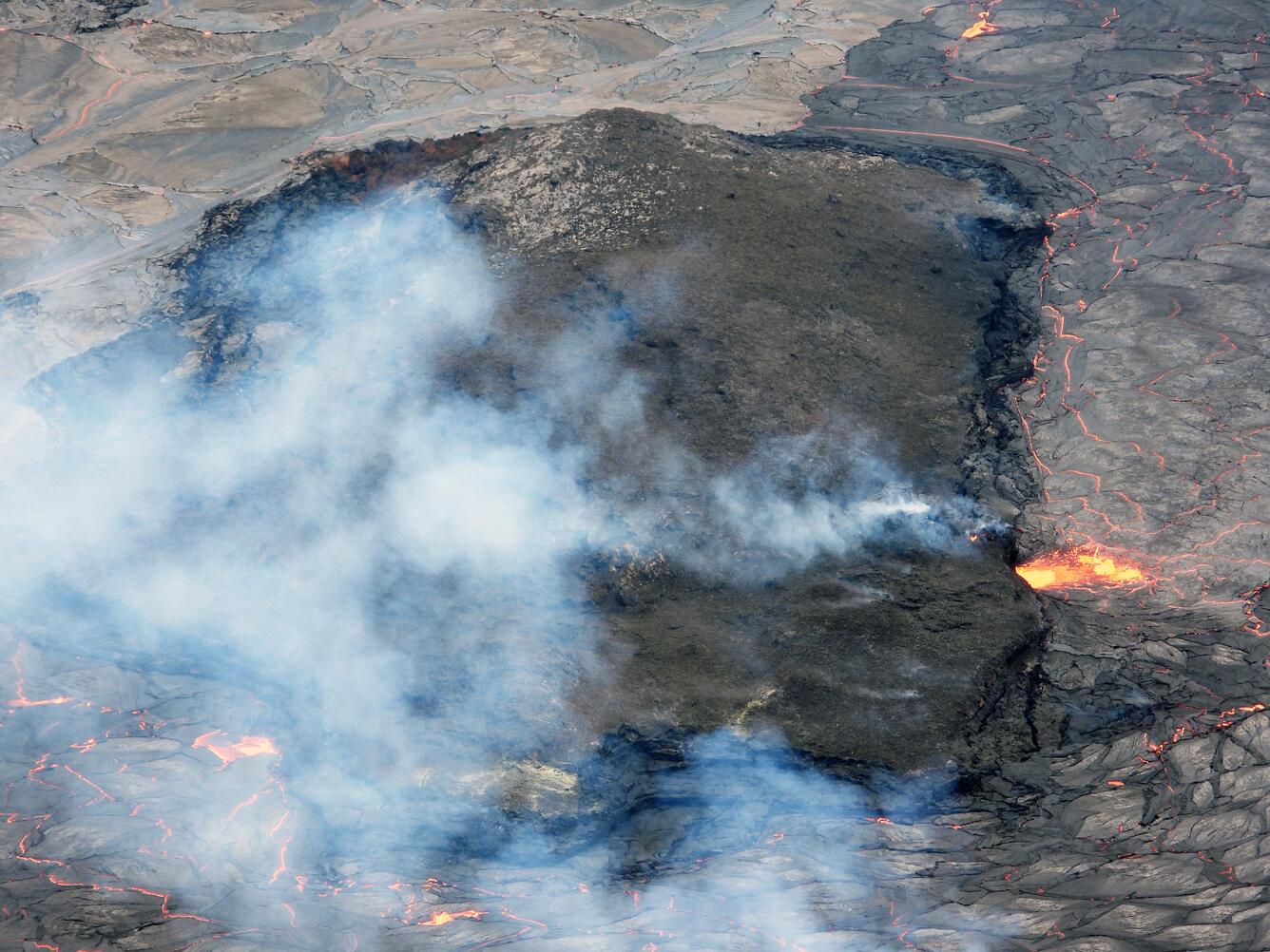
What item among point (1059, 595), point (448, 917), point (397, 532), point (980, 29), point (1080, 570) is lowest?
point (448, 917)

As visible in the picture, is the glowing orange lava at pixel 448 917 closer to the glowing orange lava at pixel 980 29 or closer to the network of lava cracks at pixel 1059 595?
the network of lava cracks at pixel 1059 595

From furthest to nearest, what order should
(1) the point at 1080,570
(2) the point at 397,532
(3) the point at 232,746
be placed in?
(1) the point at 1080,570 → (2) the point at 397,532 → (3) the point at 232,746

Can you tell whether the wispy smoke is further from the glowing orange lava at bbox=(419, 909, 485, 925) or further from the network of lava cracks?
the glowing orange lava at bbox=(419, 909, 485, 925)

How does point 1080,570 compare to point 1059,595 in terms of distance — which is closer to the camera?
point 1059,595

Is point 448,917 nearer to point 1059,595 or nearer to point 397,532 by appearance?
point 397,532

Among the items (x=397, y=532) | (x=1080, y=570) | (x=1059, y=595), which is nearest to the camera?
(x=1059, y=595)

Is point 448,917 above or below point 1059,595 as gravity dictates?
below

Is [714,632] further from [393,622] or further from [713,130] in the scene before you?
[713,130]

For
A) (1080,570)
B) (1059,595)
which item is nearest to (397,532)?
(1059,595)
